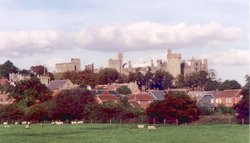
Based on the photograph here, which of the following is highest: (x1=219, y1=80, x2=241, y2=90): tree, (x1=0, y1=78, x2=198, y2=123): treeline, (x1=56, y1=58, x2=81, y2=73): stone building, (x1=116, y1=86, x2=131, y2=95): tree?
(x1=56, y1=58, x2=81, y2=73): stone building

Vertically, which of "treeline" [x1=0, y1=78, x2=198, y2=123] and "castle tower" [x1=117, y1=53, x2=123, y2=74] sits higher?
"castle tower" [x1=117, y1=53, x2=123, y2=74]

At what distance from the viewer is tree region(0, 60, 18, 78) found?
152 metres

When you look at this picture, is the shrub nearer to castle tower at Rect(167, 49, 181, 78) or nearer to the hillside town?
the hillside town

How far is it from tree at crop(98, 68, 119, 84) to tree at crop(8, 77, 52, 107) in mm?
52246

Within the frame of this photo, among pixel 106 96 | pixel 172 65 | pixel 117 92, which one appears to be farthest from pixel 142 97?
pixel 172 65

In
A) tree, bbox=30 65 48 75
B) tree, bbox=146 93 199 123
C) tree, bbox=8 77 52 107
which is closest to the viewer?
tree, bbox=146 93 199 123

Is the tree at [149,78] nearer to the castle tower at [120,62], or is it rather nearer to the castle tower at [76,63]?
the castle tower at [120,62]

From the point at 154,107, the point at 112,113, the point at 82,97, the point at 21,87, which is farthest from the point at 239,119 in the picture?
the point at 21,87

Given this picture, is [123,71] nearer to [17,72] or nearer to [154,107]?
[17,72]

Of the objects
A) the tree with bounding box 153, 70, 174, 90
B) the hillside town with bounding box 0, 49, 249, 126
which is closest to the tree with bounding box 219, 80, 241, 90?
the hillside town with bounding box 0, 49, 249, 126

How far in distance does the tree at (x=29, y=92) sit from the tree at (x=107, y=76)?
52.2 meters

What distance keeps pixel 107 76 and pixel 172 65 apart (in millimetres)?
23584

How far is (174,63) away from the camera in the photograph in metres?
154

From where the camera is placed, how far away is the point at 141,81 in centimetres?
13775
